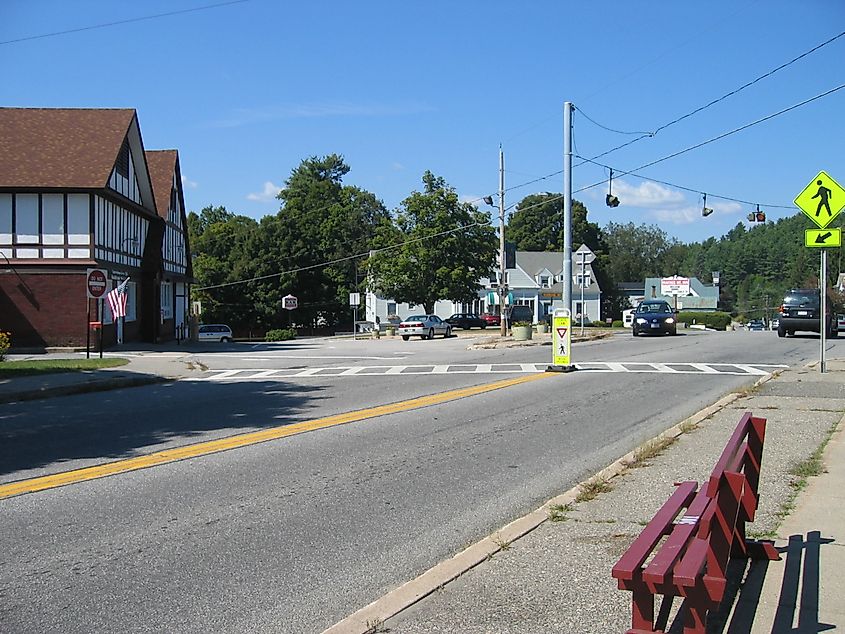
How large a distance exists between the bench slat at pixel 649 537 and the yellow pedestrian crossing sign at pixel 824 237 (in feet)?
40.3

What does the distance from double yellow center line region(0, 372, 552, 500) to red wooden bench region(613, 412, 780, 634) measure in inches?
239

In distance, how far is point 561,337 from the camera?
67.4 feet

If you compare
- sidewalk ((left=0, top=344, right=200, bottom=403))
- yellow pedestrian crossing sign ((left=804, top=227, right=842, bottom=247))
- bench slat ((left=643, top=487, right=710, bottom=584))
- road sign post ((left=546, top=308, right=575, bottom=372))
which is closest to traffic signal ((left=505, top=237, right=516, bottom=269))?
sidewalk ((left=0, top=344, right=200, bottom=403))

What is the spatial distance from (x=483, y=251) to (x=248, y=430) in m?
56.9

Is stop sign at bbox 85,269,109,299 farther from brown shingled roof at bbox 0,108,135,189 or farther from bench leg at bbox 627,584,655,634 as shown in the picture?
bench leg at bbox 627,584,655,634

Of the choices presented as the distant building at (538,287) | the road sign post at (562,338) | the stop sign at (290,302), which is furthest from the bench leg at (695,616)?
the distant building at (538,287)

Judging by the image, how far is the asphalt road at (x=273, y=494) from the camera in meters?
5.35

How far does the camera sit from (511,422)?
12648 millimetres

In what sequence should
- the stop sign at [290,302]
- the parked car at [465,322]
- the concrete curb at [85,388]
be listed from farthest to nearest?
the parked car at [465,322], the stop sign at [290,302], the concrete curb at [85,388]

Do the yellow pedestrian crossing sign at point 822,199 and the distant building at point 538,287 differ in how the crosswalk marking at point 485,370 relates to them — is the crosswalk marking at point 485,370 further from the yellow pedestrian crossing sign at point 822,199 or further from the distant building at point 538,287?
Answer: the distant building at point 538,287

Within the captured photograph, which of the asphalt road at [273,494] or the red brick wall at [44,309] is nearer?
the asphalt road at [273,494]

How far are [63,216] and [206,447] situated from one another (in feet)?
83.6

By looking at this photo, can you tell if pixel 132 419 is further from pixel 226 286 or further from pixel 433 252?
pixel 226 286

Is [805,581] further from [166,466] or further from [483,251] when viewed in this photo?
[483,251]
